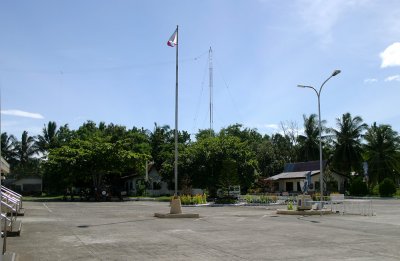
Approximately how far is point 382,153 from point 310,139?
Result: 38.9 feet

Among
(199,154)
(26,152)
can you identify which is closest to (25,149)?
(26,152)

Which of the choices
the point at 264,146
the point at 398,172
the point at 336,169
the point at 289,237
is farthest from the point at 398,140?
the point at 289,237

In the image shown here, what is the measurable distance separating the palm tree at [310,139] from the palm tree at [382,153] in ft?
28.1

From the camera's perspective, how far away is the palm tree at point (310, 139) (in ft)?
232

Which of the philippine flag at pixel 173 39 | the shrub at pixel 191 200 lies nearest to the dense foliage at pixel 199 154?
the shrub at pixel 191 200

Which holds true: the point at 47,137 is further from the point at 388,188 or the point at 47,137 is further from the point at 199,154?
the point at 388,188

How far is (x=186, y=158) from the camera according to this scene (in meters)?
47.2

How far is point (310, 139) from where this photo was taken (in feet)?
235

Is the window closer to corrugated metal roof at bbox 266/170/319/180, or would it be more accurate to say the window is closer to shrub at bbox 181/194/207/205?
corrugated metal roof at bbox 266/170/319/180

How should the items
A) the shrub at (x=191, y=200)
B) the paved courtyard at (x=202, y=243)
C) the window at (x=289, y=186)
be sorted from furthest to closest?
the window at (x=289, y=186) → the shrub at (x=191, y=200) → the paved courtyard at (x=202, y=243)

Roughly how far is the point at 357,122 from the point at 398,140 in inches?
238

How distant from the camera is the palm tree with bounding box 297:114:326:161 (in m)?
70.8

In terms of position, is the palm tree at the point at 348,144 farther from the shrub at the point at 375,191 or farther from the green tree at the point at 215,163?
the green tree at the point at 215,163

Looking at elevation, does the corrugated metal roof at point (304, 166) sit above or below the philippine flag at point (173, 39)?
below
